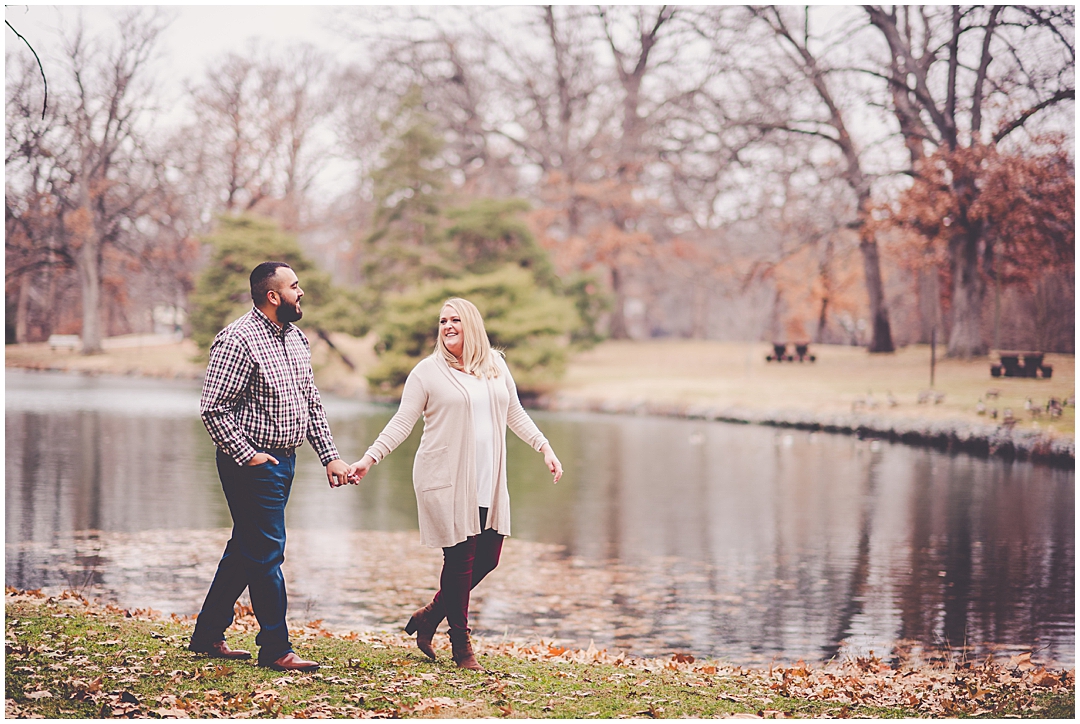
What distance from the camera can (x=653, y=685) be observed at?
4.24 metres

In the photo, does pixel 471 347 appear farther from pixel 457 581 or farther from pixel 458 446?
pixel 457 581

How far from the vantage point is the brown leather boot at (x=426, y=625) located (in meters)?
4.13

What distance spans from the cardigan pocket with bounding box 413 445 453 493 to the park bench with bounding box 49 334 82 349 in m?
14.5

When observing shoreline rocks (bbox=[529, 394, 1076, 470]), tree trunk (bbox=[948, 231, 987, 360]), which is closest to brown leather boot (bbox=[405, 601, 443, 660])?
shoreline rocks (bbox=[529, 394, 1076, 470])

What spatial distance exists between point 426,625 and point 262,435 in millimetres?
1091

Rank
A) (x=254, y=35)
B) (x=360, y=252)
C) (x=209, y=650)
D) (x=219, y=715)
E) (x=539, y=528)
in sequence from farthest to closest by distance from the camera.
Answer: (x=360, y=252) → (x=254, y=35) → (x=539, y=528) → (x=209, y=650) → (x=219, y=715)

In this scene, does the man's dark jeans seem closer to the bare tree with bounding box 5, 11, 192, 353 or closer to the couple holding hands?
the couple holding hands

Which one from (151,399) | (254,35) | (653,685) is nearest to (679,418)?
(151,399)

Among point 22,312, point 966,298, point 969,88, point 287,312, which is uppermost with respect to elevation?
point 969,88

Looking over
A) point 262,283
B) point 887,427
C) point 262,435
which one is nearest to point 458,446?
point 262,435

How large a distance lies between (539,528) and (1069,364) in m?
10.3

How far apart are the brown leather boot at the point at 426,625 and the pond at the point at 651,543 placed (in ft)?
6.16

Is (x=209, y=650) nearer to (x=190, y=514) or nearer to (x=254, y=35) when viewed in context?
(x=190, y=514)

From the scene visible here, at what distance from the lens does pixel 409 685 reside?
3.82m
